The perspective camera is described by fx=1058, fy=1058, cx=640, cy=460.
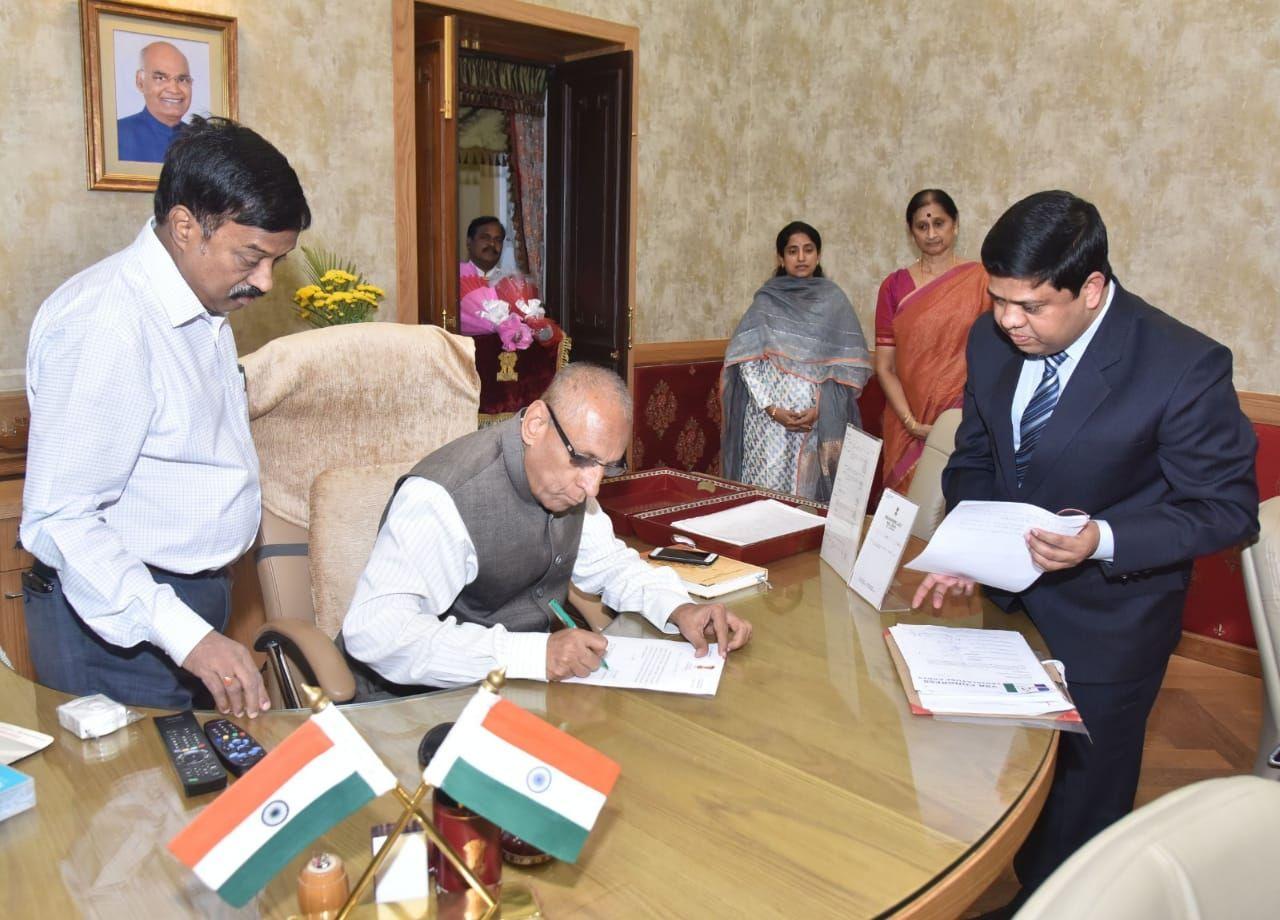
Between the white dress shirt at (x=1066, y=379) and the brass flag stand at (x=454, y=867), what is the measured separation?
3.87 feet

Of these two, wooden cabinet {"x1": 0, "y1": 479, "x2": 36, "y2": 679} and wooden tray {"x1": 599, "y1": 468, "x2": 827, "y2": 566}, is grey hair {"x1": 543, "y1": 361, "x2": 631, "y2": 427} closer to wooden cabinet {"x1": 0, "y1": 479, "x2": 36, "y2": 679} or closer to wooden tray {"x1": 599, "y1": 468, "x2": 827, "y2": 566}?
wooden tray {"x1": 599, "y1": 468, "x2": 827, "y2": 566}

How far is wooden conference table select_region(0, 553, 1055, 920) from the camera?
108 centimetres

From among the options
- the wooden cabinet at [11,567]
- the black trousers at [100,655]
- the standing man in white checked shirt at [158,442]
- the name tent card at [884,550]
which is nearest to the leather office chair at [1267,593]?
the name tent card at [884,550]

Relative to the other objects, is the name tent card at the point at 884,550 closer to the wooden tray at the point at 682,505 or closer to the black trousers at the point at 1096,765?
the wooden tray at the point at 682,505

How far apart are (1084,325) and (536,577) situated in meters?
1.08

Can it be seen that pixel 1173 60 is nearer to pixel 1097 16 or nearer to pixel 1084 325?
pixel 1097 16

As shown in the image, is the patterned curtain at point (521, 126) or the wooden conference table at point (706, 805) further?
the patterned curtain at point (521, 126)

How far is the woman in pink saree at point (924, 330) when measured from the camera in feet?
13.9

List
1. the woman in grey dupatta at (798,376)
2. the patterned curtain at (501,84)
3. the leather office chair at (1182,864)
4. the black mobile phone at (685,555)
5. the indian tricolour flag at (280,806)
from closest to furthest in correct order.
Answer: the leather office chair at (1182,864) → the indian tricolour flag at (280,806) → the black mobile phone at (685,555) → the woman in grey dupatta at (798,376) → the patterned curtain at (501,84)

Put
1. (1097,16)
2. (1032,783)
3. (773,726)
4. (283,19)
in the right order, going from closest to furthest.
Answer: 1. (1032,783)
2. (773,726)
3. (283,19)
4. (1097,16)

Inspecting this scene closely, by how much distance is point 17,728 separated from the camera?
4.49 feet

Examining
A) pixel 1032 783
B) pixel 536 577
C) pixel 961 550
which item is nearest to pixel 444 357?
pixel 536 577

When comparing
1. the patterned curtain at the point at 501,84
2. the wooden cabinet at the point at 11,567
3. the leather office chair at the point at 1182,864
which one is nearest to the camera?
the leather office chair at the point at 1182,864

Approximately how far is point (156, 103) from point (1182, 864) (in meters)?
3.60
